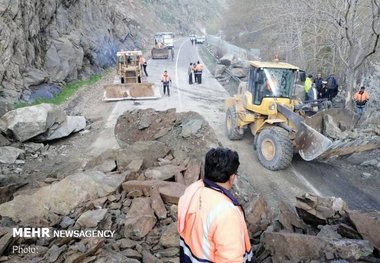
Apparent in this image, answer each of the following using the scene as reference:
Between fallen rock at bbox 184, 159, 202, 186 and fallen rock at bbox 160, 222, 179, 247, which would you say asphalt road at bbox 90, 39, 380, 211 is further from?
fallen rock at bbox 160, 222, 179, 247

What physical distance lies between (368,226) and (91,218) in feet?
12.6

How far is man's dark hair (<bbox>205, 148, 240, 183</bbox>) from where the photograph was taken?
250 cm

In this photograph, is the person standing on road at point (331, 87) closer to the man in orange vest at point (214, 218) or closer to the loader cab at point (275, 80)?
the loader cab at point (275, 80)

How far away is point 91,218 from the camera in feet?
17.8

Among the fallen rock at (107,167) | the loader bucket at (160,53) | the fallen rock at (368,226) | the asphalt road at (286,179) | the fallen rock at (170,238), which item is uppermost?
the loader bucket at (160,53)

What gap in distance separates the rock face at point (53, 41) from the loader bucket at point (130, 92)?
10.1 ft

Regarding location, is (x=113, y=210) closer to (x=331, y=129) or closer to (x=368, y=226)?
(x=368, y=226)

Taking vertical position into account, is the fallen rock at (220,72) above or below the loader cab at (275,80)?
below

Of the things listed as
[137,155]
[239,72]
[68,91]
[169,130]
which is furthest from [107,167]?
[239,72]

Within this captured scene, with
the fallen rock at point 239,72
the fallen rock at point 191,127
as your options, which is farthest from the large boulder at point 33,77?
the fallen rock at point 239,72

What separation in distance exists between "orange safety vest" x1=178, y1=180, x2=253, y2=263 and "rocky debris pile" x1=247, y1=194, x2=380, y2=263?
175 cm

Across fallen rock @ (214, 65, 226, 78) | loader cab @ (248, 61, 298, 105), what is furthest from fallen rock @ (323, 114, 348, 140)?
fallen rock @ (214, 65, 226, 78)

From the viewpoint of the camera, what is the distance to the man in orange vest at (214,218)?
233cm

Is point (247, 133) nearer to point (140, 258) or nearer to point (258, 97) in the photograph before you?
point (258, 97)
